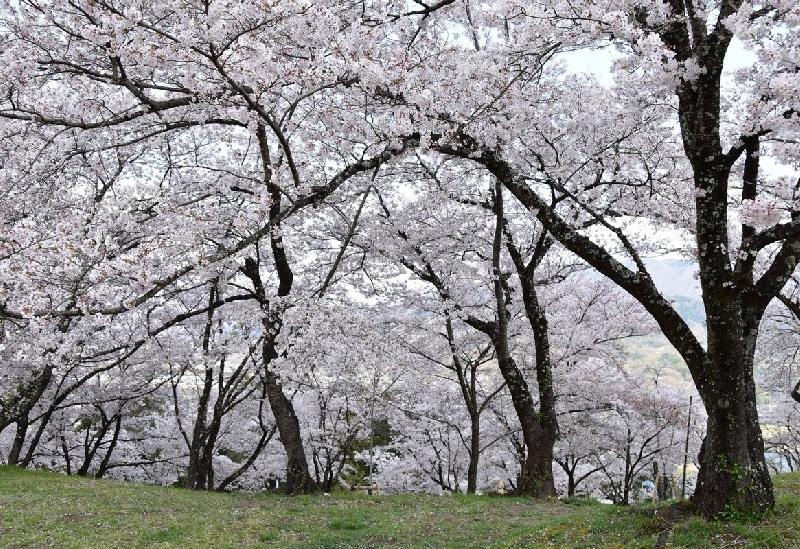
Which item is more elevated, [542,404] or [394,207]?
[394,207]

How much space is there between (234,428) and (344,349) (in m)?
10.6

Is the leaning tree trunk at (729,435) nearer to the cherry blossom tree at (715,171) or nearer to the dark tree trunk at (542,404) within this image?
the cherry blossom tree at (715,171)

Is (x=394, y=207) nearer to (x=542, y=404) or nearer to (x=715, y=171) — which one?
(x=542, y=404)

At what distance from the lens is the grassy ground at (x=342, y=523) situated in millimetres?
6371

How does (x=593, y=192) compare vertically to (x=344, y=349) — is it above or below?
above

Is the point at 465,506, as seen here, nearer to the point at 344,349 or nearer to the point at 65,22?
the point at 344,349

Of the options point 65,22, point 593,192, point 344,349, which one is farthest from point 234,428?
point 65,22

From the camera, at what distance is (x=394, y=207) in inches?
590

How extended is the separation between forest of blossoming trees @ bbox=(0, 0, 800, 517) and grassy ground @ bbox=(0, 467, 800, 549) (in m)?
0.77

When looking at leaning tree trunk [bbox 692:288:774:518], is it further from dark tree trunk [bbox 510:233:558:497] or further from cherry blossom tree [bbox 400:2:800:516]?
dark tree trunk [bbox 510:233:558:497]

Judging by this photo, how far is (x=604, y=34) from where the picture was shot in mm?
6504

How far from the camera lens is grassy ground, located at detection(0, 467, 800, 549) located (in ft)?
20.9

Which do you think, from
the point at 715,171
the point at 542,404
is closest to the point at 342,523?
the point at 542,404

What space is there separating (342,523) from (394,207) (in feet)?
27.0
